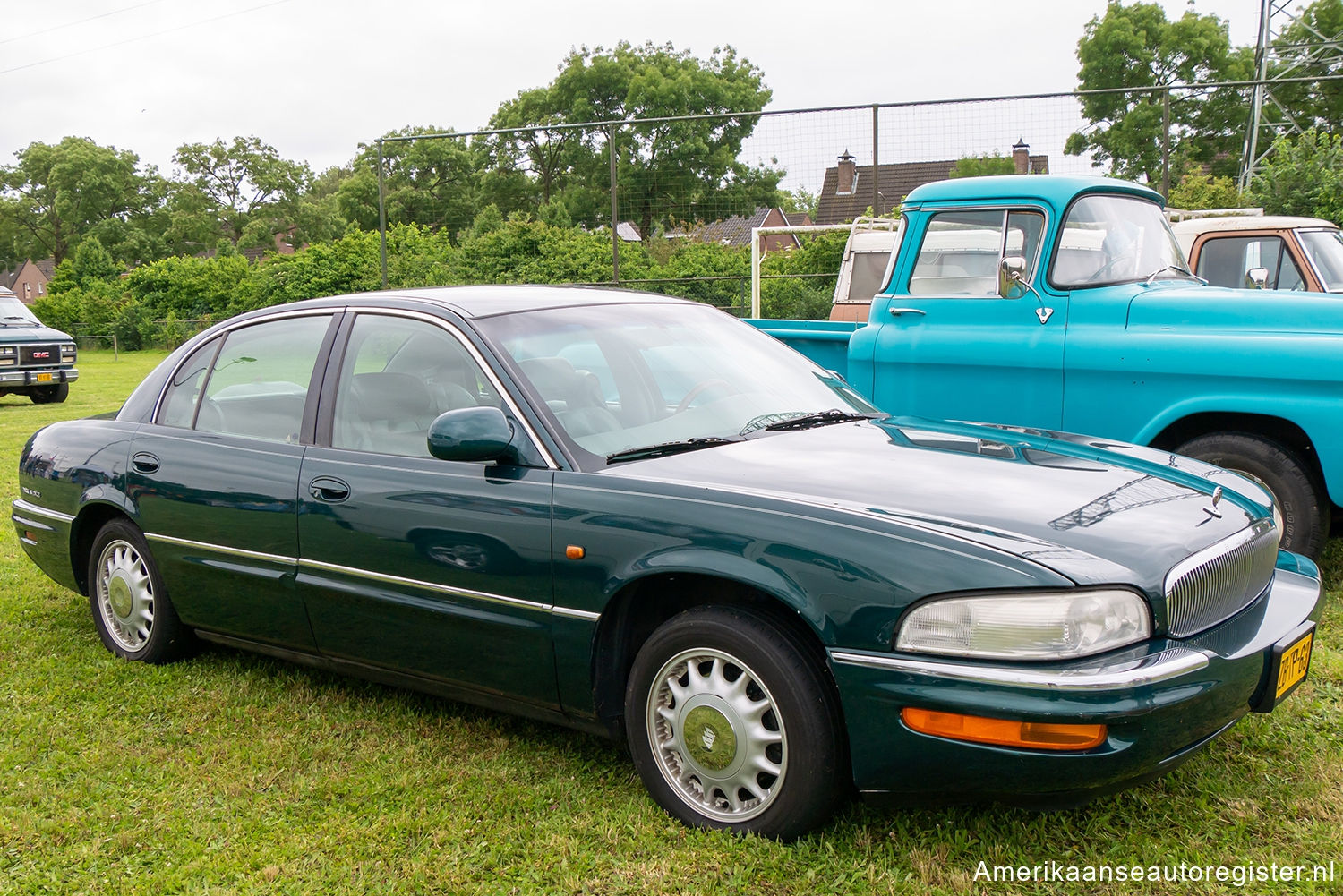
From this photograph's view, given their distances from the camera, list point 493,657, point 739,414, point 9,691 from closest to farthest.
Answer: point 493,657 → point 739,414 → point 9,691

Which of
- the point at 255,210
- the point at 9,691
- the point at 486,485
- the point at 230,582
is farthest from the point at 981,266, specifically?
the point at 255,210

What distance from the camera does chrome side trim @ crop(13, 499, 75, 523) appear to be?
479 centimetres

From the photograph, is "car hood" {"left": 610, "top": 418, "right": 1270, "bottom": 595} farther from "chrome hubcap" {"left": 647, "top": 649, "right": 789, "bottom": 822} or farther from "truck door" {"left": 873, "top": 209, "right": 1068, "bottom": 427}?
"truck door" {"left": 873, "top": 209, "right": 1068, "bottom": 427}

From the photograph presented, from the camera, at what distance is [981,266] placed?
586cm

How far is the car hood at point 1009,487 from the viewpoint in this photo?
2.65m

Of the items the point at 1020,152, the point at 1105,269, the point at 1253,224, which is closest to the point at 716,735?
the point at 1105,269

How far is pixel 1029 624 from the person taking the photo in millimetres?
2500

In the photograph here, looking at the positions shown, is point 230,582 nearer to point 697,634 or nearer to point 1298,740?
point 697,634

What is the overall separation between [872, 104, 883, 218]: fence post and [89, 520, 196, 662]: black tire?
10.2 metres

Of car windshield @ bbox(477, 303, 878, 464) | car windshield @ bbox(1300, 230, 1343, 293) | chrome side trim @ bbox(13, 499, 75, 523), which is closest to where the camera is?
car windshield @ bbox(477, 303, 878, 464)

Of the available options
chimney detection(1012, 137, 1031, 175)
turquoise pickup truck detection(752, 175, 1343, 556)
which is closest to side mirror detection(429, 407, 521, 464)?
turquoise pickup truck detection(752, 175, 1343, 556)

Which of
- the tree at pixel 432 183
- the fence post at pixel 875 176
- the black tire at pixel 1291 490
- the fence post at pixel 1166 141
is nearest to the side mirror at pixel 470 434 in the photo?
the black tire at pixel 1291 490

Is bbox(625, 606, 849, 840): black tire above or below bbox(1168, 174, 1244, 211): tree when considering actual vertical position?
below

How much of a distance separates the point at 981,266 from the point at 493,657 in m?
3.65
